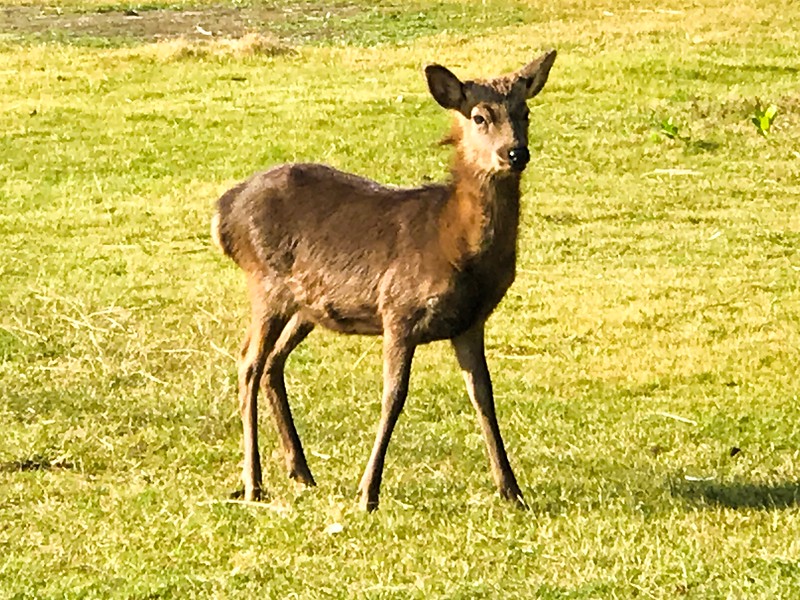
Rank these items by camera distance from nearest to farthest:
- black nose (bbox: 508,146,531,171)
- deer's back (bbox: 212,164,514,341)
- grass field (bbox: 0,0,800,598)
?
grass field (bbox: 0,0,800,598) → black nose (bbox: 508,146,531,171) → deer's back (bbox: 212,164,514,341)

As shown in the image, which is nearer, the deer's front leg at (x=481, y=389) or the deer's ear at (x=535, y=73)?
the deer's ear at (x=535, y=73)

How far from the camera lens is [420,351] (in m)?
10.6

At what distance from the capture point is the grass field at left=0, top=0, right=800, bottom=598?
650 cm

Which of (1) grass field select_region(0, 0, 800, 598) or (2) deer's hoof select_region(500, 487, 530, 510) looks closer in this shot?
(1) grass field select_region(0, 0, 800, 598)

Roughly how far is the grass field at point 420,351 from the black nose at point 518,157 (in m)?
1.39

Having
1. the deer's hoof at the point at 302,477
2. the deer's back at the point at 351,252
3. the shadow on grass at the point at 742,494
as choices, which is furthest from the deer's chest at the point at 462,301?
the shadow on grass at the point at 742,494

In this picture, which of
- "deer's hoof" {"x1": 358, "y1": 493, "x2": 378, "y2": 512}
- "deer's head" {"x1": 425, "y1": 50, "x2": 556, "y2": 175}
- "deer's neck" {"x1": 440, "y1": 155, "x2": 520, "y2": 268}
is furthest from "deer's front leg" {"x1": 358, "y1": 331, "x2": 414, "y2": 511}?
"deer's head" {"x1": 425, "y1": 50, "x2": 556, "y2": 175}

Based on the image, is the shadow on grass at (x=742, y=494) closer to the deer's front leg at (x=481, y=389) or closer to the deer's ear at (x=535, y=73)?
the deer's front leg at (x=481, y=389)

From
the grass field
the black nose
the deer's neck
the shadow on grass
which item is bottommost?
the grass field

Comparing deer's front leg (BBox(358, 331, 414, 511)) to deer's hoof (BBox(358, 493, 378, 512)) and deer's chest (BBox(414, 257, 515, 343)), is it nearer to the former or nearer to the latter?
deer's hoof (BBox(358, 493, 378, 512))

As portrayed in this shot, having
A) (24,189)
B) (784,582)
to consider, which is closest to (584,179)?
(24,189)

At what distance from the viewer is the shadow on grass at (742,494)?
712cm

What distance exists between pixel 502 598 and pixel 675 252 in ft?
25.1

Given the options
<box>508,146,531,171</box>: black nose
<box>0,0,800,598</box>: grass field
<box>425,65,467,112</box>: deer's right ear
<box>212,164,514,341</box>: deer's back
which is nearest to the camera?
<box>0,0,800,598</box>: grass field
